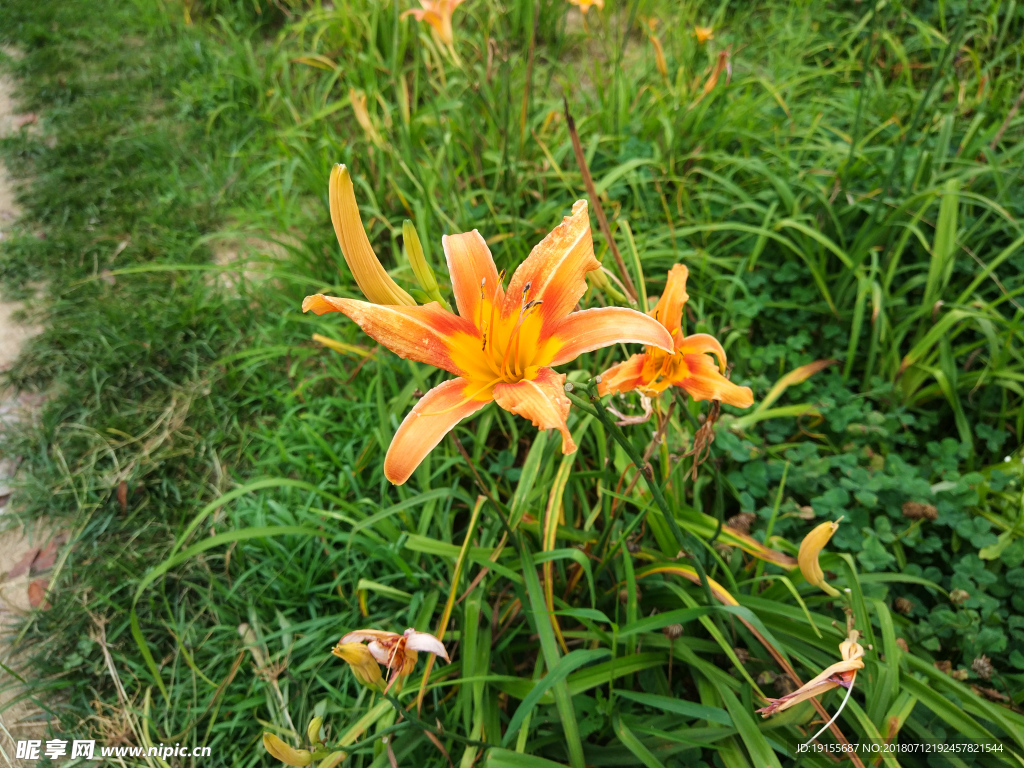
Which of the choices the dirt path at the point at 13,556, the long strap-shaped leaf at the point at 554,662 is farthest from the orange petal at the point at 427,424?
the dirt path at the point at 13,556

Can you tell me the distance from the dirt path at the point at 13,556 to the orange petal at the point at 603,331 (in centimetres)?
190

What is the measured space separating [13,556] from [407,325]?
6.58 ft

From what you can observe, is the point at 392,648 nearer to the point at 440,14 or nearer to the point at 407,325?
the point at 407,325

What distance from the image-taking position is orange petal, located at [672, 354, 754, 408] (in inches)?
48.3

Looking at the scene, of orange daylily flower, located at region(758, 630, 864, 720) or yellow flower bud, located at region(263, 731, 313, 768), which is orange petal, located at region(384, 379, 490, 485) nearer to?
yellow flower bud, located at region(263, 731, 313, 768)

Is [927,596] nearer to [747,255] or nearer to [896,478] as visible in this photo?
[896,478]

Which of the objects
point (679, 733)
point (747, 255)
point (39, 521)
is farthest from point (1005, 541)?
point (39, 521)

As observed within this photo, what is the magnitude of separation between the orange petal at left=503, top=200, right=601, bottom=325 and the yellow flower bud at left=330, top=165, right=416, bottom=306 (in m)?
0.22

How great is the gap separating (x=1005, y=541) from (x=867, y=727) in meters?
0.74

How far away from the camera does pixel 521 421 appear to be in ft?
6.95

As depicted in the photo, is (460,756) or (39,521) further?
(39,521)

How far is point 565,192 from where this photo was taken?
8.57 feet

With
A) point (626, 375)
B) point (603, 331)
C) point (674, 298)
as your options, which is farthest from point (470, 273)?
point (674, 298)

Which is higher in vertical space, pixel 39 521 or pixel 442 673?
pixel 442 673
